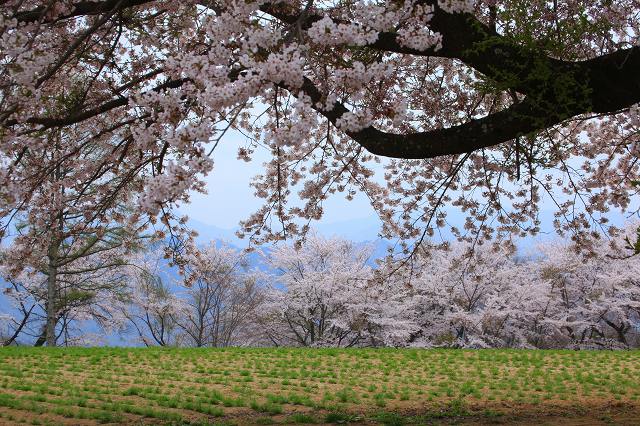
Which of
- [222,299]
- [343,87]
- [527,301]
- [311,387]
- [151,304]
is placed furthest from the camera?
[222,299]

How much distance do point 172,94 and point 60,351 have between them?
431 inches

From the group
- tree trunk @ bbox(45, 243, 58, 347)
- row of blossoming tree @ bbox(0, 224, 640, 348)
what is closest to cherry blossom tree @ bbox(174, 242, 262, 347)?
row of blossoming tree @ bbox(0, 224, 640, 348)

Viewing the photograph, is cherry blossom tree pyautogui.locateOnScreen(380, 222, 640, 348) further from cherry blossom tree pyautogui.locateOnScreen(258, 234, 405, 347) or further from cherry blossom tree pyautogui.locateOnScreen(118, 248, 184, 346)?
cherry blossom tree pyautogui.locateOnScreen(118, 248, 184, 346)

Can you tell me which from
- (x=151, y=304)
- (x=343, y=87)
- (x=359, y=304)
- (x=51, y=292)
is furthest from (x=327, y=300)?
(x=343, y=87)

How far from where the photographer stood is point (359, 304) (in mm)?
23062

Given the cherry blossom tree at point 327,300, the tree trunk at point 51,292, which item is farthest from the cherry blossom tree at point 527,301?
the tree trunk at point 51,292

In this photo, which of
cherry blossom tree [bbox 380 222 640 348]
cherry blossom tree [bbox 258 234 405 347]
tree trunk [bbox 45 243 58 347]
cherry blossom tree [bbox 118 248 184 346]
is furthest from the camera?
cherry blossom tree [bbox 258 234 405 347]

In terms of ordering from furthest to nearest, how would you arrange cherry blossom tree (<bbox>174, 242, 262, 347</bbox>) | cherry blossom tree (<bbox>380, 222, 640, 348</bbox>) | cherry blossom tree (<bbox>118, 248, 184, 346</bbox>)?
cherry blossom tree (<bbox>174, 242, 262, 347</bbox>), cherry blossom tree (<bbox>380, 222, 640, 348</bbox>), cherry blossom tree (<bbox>118, 248, 184, 346</bbox>)

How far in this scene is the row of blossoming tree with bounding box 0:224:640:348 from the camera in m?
22.5

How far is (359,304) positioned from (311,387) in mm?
14831

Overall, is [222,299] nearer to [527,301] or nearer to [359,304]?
[359,304]

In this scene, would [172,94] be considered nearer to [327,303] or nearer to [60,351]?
[60,351]

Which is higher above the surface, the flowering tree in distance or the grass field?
the flowering tree in distance

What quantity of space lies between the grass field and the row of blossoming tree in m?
9.59
